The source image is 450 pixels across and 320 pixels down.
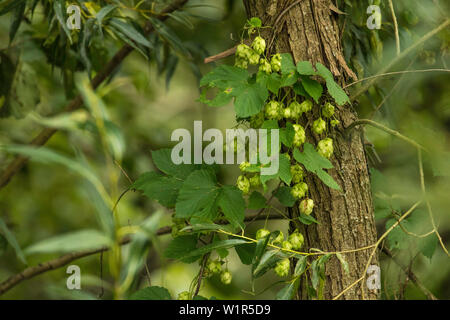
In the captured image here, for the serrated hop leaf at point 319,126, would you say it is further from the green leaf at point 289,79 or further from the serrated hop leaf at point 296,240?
the serrated hop leaf at point 296,240

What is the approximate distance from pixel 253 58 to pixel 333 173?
287 millimetres

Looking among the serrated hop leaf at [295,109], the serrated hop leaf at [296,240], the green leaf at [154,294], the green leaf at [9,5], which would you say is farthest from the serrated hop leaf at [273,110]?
the green leaf at [9,5]

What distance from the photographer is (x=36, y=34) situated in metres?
1.79

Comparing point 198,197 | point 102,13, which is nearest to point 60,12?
point 102,13

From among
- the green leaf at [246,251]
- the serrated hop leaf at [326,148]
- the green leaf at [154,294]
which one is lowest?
the green leaf at [154,294]

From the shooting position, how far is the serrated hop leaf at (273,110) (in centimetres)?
100

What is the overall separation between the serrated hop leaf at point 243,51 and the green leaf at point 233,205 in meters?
0.27

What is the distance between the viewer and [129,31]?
1270 millimetres

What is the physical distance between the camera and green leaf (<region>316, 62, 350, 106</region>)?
961mm

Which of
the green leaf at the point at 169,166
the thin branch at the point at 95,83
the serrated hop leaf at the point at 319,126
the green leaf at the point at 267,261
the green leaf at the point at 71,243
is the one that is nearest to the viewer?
the green leaf at the point at 71,243

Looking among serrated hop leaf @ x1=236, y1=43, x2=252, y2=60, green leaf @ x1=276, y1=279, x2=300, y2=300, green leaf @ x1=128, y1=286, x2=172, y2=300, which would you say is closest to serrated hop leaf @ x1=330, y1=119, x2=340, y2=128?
serrated hop leaf @ x1=236, y1=43, x2=252, y2=60

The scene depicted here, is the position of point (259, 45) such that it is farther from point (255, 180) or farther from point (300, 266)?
point (300, 266)
